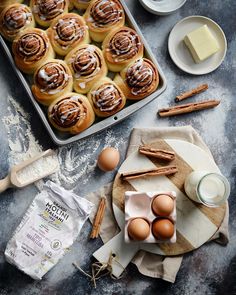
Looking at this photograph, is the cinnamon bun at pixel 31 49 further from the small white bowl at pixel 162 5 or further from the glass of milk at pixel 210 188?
the glass of milk at pixel 210 188

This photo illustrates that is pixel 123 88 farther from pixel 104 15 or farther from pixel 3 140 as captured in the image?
pixel 3 140

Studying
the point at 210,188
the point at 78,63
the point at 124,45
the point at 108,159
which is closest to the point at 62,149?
the point at 108,159

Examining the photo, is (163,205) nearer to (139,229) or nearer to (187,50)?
(139,229)

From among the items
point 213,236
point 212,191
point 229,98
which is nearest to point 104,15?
point 229,98

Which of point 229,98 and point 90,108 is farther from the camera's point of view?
point 229,98

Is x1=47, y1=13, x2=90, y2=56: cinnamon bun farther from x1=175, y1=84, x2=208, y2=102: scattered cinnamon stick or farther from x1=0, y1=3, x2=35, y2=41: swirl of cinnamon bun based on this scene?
x1=175, y1=84, x2=208, y2=102: scattered cinnamon stick

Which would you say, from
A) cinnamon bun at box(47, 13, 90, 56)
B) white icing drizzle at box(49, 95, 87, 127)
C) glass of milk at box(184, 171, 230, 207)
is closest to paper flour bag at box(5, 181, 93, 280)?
white icing drizzle at box(49, 95, 87, 127)

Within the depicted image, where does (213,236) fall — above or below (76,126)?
below
